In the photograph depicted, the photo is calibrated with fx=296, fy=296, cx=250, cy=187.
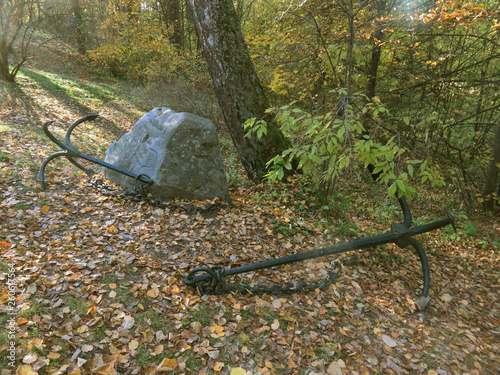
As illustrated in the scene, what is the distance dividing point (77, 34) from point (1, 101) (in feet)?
34.1

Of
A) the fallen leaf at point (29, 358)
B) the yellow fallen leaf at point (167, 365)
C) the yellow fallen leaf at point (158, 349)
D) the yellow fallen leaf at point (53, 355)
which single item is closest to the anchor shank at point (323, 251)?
the yellow fallen leaf at point (158, 349)

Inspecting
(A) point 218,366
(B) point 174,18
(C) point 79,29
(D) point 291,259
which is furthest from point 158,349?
(C) point 79,29

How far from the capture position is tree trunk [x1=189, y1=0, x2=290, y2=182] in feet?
15.1

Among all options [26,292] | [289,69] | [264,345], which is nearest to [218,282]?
[264,345]

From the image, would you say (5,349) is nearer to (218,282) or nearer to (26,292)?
(26,292)

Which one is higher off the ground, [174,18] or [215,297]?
[174,18]

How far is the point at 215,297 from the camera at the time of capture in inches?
113

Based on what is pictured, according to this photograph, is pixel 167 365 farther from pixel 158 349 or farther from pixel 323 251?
pixel 323 251

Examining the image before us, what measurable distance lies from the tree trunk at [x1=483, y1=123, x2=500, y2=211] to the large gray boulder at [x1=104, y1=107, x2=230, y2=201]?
259 inches

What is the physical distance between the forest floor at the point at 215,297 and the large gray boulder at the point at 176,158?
383 millimetres

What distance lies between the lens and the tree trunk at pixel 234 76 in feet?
15.1

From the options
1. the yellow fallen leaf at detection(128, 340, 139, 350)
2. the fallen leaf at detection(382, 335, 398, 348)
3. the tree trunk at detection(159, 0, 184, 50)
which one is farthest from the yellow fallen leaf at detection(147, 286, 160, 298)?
the tree trunk at detection(159, 0, 184, 50)

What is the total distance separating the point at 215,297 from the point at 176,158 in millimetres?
2105

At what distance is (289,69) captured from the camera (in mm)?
6168
